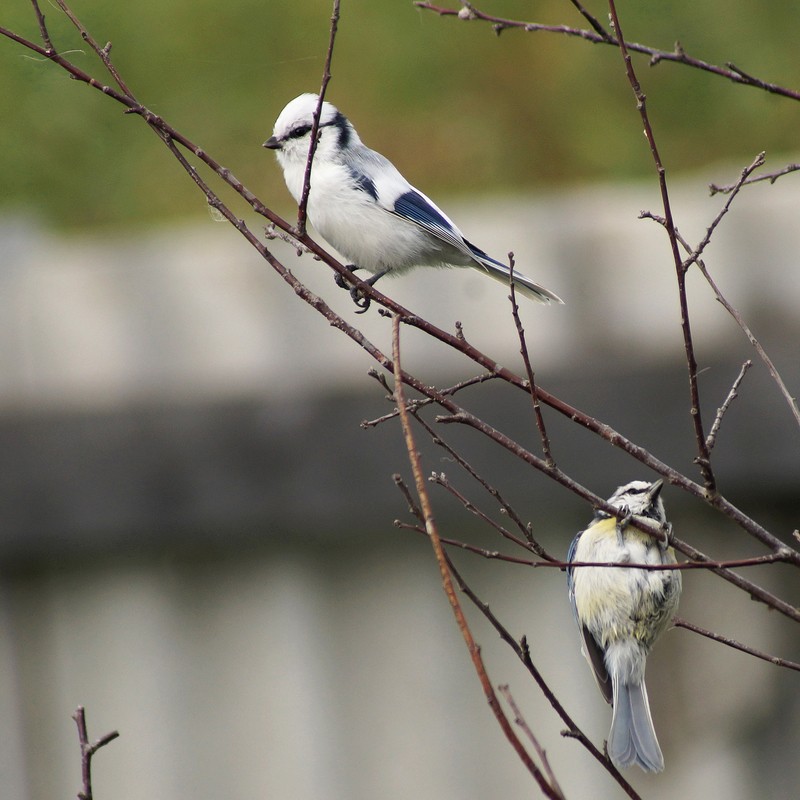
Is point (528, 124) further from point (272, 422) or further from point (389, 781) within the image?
point (389, 781)

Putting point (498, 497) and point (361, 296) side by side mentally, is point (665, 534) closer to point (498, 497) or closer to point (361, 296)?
point (498, 497)

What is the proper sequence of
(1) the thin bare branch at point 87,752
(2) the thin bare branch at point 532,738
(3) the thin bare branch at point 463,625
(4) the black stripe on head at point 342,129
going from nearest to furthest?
(3) the thin bare branch at point 463,625 < (2) the thin bare branch at point 532,738 < (1) the thin bare branch at point 87,752 < (4) the black stripe on head at point 342,129

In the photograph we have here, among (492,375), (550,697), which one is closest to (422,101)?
(492,375)

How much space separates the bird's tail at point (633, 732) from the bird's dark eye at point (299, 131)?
52.2 inches

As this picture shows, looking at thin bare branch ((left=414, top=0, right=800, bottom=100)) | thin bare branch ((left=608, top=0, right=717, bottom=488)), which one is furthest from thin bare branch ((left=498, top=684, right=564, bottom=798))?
thin bare branch ((left=414, top=0, right=800, bottom=100))

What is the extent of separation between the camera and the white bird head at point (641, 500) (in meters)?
2.24

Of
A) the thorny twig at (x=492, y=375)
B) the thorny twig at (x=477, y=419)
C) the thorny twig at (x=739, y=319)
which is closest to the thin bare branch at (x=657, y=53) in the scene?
the thorny twig at (x=492, y=375)

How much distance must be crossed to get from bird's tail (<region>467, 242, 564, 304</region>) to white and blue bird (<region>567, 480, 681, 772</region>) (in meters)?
0.45

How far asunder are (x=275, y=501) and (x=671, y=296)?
1.56 metres

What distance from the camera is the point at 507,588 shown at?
3.83 meters

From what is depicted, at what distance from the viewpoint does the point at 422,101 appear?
220 inches

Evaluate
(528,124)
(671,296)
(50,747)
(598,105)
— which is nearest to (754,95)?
(598,105)

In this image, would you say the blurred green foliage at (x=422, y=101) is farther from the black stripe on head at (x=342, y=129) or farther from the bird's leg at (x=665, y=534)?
A: the bird's leg at (x=665, y=534)

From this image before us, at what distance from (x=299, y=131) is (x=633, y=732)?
55.4 inches
